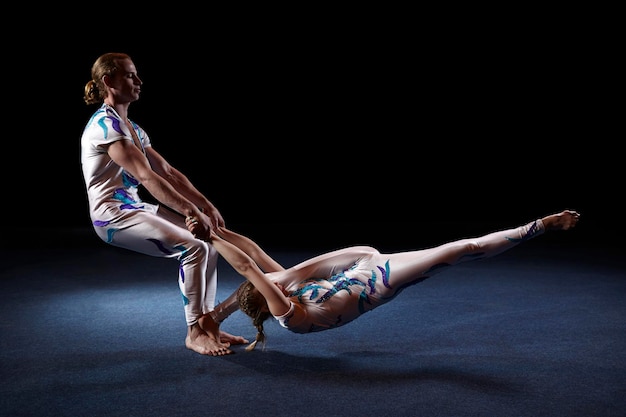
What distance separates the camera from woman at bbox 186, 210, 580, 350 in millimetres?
2475

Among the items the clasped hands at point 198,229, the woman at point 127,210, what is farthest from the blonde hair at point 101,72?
the clasped hands at point 198,229

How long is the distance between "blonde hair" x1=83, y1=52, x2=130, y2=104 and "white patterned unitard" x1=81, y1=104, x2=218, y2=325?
10cm

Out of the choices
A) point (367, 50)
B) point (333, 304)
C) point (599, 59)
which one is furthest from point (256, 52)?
point (333, 304)

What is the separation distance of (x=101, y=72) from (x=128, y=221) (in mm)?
634

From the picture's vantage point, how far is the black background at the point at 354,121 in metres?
7.14

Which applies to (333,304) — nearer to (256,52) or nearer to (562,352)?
(562,352)

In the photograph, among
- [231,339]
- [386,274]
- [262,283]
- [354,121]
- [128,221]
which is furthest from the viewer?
[354,121]

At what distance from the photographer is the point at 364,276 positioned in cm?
257

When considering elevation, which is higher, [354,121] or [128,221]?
[354,121]

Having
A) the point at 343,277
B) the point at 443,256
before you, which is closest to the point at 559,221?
the point at 443,256

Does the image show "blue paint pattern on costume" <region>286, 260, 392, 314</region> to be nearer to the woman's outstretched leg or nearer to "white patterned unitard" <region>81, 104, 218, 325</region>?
the woman's outstretched leg

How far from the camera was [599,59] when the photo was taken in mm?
7277

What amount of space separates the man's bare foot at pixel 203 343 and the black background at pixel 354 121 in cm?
418

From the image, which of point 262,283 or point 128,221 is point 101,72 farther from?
point 262,283
